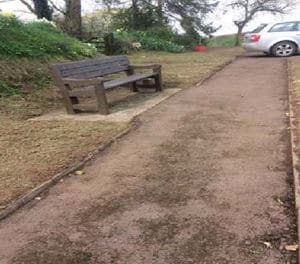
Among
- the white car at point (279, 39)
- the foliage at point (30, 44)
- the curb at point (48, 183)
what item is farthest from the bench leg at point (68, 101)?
the white car at point (279, 39)

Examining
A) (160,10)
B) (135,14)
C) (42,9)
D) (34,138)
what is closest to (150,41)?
(135,14)

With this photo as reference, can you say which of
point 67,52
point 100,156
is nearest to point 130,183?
point 100,156

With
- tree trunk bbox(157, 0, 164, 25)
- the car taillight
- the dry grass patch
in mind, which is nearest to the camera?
the dry grass patch

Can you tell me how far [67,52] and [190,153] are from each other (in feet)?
27.0

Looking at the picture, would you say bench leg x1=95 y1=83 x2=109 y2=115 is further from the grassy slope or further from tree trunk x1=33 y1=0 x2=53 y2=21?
tree trunk x1=33 y1=0 x2=53 y2=21

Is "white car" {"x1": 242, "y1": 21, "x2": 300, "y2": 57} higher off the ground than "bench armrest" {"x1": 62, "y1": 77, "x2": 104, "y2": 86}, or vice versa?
"bench armrest" {"x1": 62, "y1": 77, "x2": 104, "y2": 86}

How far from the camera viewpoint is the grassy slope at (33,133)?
16.3 feet

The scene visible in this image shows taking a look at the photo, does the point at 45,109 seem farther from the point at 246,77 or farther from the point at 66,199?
the point at 246,77

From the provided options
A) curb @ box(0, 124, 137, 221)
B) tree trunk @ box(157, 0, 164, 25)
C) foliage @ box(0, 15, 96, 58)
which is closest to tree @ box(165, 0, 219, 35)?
tree trunk @ box(157, 0, 164, 25)

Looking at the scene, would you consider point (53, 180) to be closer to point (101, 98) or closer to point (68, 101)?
point (101, 98)

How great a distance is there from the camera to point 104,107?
7.75 meters

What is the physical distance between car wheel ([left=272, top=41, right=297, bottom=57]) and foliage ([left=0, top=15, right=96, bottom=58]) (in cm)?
744

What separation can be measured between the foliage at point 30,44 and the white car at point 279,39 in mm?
7117

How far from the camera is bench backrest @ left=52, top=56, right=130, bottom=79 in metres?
8.25
